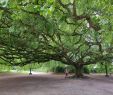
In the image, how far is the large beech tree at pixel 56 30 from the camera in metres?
8.88

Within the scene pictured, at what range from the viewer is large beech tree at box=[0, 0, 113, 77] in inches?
349

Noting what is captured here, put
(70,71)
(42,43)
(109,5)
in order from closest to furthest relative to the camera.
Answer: (109,5), (42,43), (70,71)

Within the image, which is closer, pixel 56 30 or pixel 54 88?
pixel 56 30

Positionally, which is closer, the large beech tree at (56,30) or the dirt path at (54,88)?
the large beech tree at (56,30)

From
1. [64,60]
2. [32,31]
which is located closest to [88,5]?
[32,31]

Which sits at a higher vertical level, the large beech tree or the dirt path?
the large beech tree

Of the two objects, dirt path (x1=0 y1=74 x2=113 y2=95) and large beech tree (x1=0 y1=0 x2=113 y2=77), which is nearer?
large beech tree (x1=0 y1=0 x2=113 y2=77)

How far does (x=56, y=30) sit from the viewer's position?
1572 cm

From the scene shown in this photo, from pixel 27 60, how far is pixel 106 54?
6.94 meters

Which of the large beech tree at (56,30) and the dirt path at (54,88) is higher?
the large beech tree at (56,30)

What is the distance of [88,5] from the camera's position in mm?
10141

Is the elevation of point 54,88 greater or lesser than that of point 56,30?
lesser

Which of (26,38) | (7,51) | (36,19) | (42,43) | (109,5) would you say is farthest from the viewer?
(7,51)

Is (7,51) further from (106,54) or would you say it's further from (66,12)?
(66,12)
